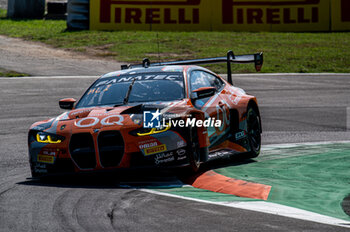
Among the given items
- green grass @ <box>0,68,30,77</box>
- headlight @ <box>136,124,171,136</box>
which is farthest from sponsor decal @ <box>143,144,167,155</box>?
green grass @ <box>0,68,30,77</box>

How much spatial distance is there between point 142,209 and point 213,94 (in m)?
3.15

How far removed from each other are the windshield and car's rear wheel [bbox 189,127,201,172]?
0.64m

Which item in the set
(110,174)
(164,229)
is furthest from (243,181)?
(164,229)

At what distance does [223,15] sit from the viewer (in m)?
28.0

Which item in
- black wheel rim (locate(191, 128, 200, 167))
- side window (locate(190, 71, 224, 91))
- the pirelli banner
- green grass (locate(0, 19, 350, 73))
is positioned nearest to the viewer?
black wheel rim (locate(191, 128, 200, 167))

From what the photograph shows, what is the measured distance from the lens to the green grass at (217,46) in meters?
22.6

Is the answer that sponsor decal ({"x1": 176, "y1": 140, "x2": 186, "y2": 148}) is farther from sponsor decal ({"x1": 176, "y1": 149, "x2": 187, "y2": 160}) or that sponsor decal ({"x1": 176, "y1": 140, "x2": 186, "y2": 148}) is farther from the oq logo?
the oq logo

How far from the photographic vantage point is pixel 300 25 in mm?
28203

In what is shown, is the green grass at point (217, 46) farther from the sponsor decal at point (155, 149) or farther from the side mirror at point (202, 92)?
the sponsor decal at point (155, 149)

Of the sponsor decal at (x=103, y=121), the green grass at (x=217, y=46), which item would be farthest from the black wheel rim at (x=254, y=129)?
the green grass at (x=217, y=46)

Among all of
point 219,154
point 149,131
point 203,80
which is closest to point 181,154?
point 149,131

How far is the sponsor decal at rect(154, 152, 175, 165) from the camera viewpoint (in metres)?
7.02

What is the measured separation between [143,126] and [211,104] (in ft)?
4.92

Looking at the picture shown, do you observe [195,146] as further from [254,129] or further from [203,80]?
[254,129]
